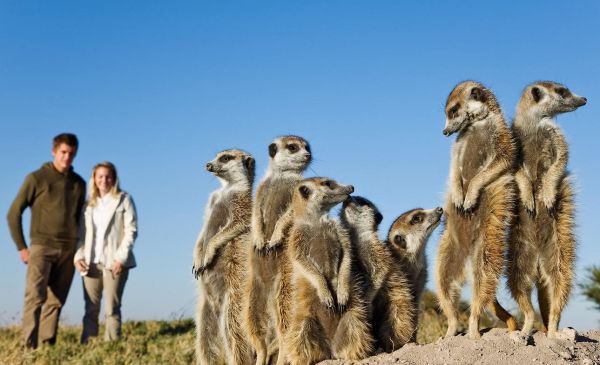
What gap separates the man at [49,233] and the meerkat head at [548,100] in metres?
7.36

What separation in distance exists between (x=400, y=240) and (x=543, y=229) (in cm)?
114

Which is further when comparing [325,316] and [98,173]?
[98,173]

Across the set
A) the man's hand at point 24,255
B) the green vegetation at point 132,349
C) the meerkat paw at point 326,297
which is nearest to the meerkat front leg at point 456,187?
the meerkat paw at point 326,297

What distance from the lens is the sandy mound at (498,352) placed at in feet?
18.1

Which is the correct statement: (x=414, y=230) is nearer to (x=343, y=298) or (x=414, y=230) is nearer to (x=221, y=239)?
(x=343, y=298)

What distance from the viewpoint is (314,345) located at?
18.9 feet

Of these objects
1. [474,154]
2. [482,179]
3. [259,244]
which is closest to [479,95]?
[474,154]

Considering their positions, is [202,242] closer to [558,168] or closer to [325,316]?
[325,316]

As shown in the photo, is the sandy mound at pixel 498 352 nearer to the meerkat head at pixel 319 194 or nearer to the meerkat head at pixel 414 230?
the meerkat head at pixel 414 230

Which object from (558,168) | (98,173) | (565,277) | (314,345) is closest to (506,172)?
(558,168)

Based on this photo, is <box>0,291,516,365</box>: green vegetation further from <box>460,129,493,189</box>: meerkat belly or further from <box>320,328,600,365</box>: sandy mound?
<box>460,129,493,189</box>: meerkat belly

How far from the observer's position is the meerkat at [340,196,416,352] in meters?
6.01

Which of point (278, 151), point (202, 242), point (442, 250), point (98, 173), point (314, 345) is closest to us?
point (314, 345)

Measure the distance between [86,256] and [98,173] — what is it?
4.11 ft
